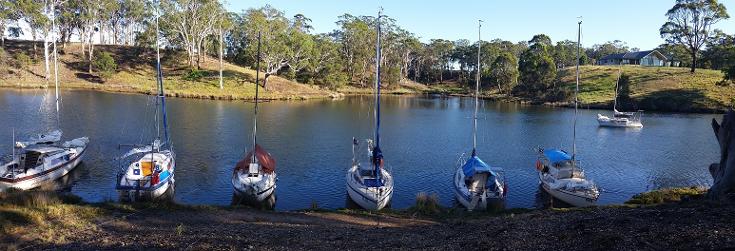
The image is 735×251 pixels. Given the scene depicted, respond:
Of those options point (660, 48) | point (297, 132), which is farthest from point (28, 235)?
point (660, 48)

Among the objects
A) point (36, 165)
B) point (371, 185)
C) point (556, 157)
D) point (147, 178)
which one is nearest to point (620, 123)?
point (556, 157)

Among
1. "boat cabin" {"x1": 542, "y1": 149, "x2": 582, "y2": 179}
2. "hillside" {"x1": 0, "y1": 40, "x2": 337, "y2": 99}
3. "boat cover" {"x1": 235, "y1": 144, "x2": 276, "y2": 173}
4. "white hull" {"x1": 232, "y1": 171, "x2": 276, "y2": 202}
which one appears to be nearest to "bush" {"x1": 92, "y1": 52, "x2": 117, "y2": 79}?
"hillside" {"x1": 0, "y1": 40, "x2": 337, "y2": 99}

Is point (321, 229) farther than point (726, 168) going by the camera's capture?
Yes

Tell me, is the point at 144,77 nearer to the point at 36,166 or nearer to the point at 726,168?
the point at 36,166

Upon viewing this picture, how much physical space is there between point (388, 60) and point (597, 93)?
205ft

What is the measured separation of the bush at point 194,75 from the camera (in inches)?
4043

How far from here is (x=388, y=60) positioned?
15288cm

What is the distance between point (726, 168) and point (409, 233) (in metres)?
12.6

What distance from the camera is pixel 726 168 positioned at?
19.5 meters

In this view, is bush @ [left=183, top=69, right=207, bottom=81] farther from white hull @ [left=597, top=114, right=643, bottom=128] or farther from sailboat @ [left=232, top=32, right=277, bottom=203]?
sailboat @ [left=232, top=32, right=277, bottom=203]

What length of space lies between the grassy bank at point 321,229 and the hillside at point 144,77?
73548mm

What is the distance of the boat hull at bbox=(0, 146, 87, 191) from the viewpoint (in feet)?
94.7

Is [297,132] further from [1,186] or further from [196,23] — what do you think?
[196,23]

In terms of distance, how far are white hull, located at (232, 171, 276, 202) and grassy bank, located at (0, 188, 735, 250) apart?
3433 millimetres
